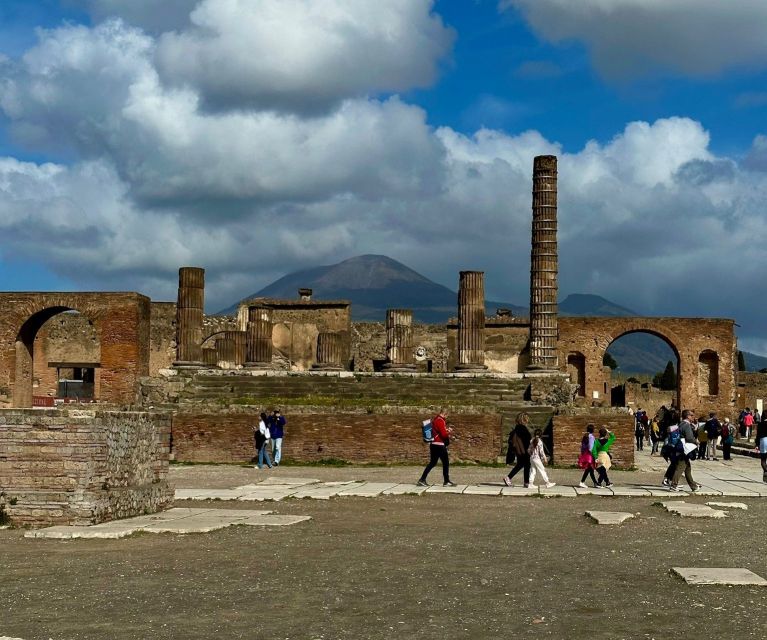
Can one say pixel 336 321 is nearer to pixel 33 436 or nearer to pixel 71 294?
pixel 71 294

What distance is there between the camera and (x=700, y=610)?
7641mm

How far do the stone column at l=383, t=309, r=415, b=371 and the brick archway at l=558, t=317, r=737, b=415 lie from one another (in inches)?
611

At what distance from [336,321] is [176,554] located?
35023 millimetres

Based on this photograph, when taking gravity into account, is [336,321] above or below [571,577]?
above

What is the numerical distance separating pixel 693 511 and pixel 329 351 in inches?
720

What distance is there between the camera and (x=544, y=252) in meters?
32.8

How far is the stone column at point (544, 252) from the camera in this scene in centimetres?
Answer: 3250

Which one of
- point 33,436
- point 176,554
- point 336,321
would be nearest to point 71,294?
point 336,321

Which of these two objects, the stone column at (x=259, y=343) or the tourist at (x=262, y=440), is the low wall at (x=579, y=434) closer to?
the tourist at (x=262, y=440)

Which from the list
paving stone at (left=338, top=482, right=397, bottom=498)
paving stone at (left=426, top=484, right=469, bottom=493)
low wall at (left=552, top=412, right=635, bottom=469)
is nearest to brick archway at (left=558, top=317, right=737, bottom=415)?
low wall at (left=552, top=412, right=635, bottom=469)

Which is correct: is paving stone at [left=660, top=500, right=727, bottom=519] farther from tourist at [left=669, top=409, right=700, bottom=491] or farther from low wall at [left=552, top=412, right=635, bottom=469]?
low wall at [left=552, top=412, right=635, bottom=469]

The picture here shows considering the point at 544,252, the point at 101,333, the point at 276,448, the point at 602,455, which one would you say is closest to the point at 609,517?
the point at 602,455

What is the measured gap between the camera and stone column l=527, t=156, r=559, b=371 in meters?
32.5

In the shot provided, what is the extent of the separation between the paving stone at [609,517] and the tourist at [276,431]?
1004cm
